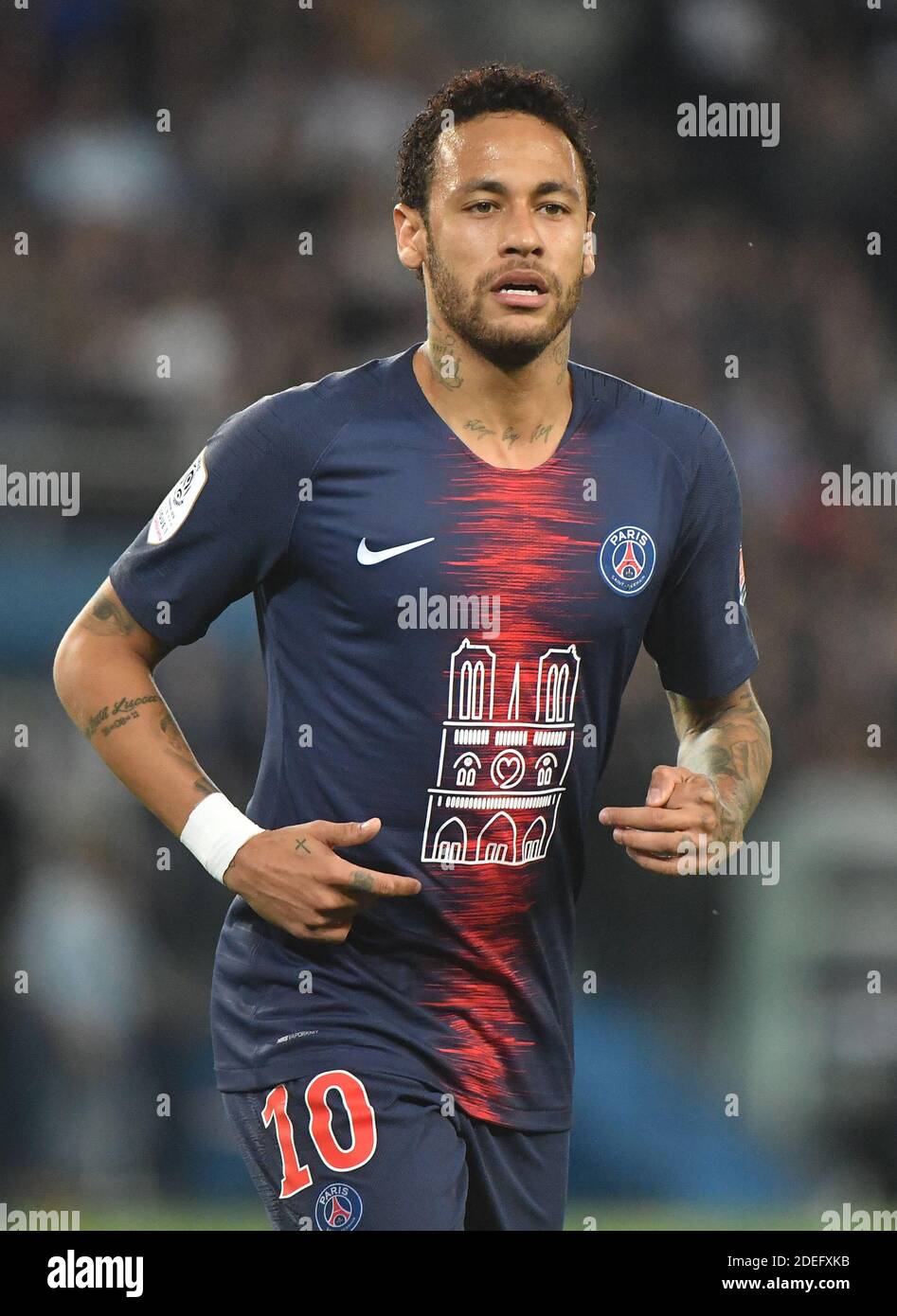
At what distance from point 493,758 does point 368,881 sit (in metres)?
0.34

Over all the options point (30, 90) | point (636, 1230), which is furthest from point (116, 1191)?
point (30, 90)

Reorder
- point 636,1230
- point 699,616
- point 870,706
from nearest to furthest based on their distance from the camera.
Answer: point 699,616 → point 636,1230 → point 870,706

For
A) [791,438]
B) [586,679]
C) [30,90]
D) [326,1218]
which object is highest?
[30,90]

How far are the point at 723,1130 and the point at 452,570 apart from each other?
2.95 m

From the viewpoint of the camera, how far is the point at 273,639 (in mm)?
3086

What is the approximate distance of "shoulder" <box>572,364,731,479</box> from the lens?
10.6ft

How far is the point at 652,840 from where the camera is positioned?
9.43ft

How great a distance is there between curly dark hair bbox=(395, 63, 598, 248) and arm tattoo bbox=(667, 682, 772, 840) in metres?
1.02

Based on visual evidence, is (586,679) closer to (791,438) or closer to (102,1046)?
(102,1046)

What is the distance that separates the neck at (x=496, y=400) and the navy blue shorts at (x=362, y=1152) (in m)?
1.14

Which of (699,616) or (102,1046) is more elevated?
(699,616)
